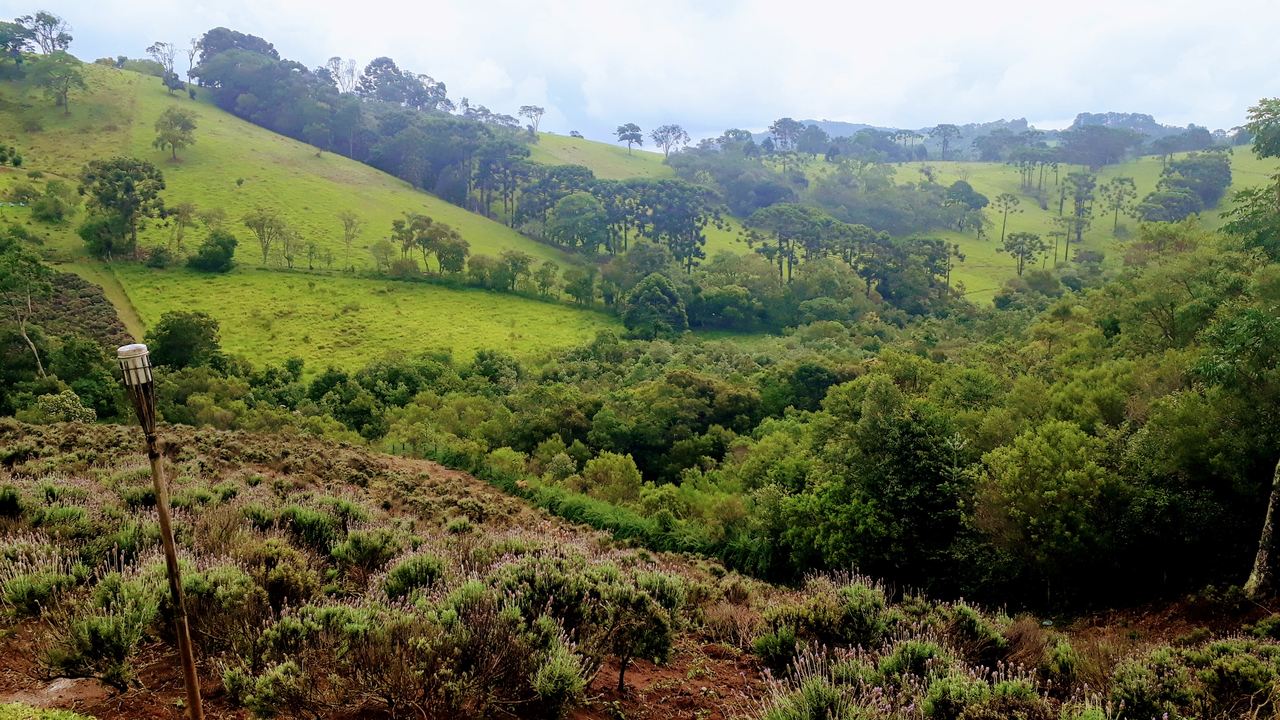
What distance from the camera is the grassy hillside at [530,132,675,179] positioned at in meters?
130

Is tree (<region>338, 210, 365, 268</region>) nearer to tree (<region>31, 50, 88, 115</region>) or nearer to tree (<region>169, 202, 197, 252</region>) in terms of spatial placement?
tree (<region>169, 202, 197, 252</region>)

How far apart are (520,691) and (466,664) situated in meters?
0.53

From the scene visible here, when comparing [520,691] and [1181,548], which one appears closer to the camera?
[520,691]

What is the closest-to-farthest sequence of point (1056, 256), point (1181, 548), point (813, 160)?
point (1181, 548) < point (1056, 256) < point (813, 160)

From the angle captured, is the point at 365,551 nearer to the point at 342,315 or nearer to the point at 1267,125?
the point at 1267,125

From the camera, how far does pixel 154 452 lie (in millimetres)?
4254

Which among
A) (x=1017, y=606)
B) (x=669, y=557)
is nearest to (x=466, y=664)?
(x=669, y=557)

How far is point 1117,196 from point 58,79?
147838 mm

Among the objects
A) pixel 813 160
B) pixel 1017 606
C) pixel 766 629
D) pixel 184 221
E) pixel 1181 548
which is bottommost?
pixel 1017 606

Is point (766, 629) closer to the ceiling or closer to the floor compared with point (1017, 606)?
closer to the ceiling

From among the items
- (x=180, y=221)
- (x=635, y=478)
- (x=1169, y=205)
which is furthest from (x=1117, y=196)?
(x=180, y=221)

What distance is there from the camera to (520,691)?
6031 mm

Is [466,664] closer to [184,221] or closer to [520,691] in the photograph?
[520,691]

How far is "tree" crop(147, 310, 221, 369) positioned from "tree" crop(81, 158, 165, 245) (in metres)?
22.5
